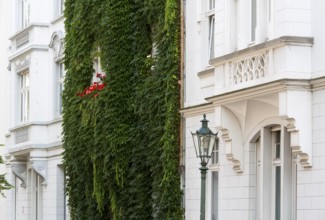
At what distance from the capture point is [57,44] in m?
37.5

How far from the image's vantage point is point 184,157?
27.0 metres

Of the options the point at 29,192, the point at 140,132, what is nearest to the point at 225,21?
the point at 140,132

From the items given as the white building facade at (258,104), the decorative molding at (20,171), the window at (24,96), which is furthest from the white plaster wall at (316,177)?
the decorative molding at (20,171)

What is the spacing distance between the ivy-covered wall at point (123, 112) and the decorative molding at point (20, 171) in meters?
7.10

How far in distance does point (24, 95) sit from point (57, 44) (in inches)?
156

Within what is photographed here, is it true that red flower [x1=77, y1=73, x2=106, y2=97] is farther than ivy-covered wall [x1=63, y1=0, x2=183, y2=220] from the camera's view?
Yes

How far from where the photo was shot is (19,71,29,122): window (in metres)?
40.3

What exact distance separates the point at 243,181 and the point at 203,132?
9.50 feet

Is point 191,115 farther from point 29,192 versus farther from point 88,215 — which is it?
point 29,192

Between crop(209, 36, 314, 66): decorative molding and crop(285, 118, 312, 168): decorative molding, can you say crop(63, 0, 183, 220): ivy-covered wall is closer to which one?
crop(209, 36, 314, 66): decorative molding

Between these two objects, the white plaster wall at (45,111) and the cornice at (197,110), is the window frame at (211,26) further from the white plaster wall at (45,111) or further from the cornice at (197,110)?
the white plaster wall at (45,111)

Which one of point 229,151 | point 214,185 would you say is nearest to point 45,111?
point 214,185

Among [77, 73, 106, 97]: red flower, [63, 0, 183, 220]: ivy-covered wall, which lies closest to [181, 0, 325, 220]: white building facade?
[63, 0, 183, 220]: ivy-covered wall

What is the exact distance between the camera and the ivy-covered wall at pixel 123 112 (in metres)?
27.1
